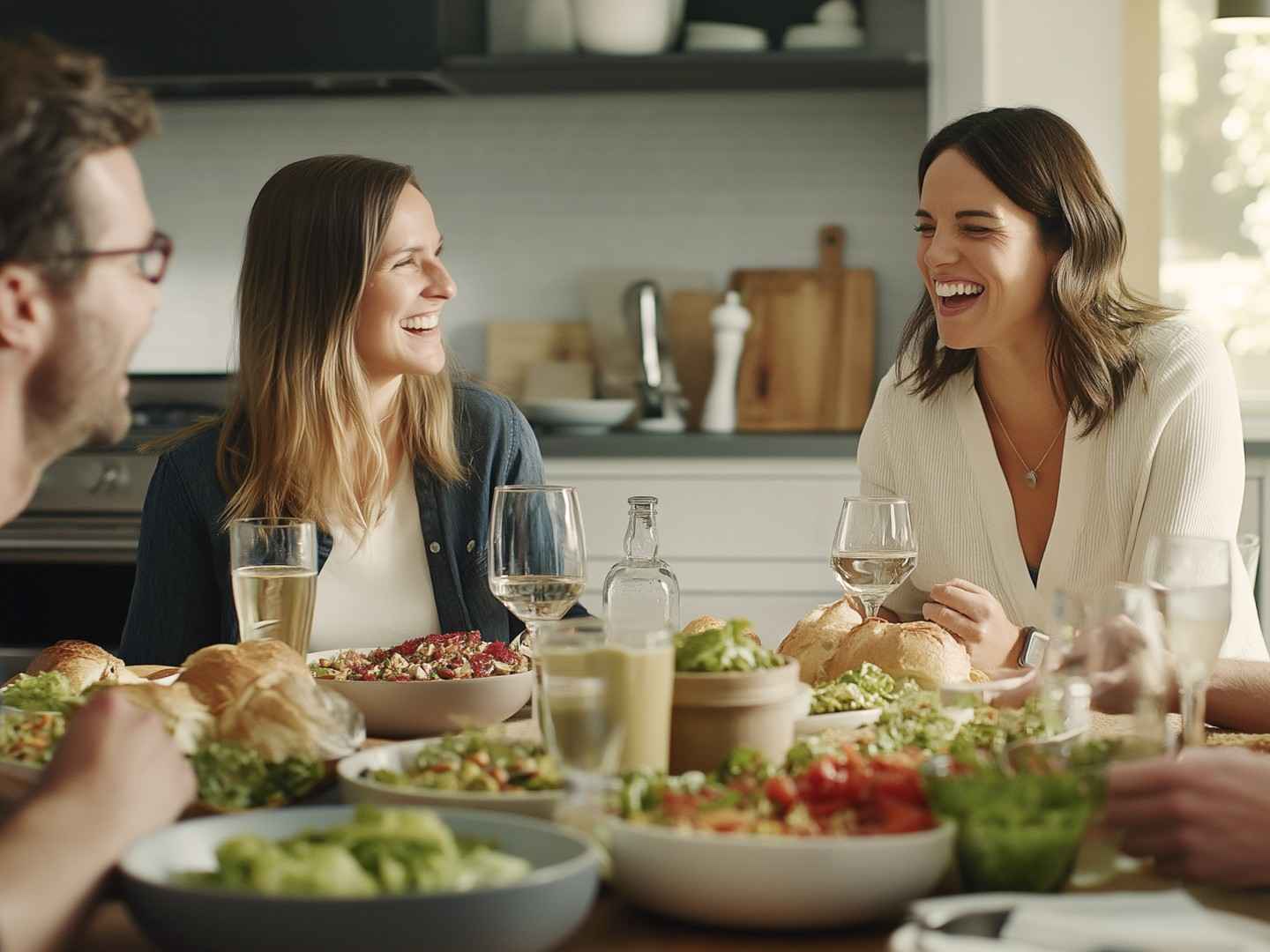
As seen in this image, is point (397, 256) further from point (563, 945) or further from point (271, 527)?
point (563, 945)

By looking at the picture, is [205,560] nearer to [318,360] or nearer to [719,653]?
[318,360]

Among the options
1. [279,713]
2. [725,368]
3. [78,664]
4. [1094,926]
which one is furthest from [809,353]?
[1094,926]

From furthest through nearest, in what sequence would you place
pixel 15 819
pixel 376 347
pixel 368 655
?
pixel 376 347 → pixel 368 655 → pixel 15 819

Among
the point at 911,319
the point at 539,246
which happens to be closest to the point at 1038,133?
the point at 911,319

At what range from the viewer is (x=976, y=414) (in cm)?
251

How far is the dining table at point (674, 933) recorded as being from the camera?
A: 950 millimetres

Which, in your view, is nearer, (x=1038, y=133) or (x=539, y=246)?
(x=1038, y=133)

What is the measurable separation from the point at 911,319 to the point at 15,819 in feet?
6.61

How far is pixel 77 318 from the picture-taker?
119 cm

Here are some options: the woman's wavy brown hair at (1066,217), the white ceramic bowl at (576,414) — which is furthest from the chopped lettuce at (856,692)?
the white ceramic bowl at (576,414)

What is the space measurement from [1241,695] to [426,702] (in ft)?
2.73

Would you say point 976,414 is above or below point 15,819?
above

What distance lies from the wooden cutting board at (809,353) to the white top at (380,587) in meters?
2.08

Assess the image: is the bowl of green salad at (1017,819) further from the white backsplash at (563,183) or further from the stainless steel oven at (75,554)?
the white backsplash at (563,183)
